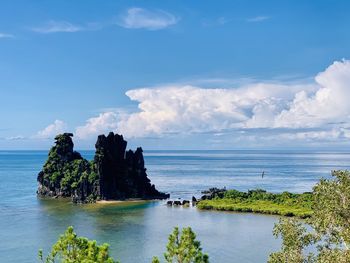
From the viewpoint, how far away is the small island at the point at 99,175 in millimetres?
138125

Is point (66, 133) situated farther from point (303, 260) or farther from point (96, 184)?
point (303, 260)

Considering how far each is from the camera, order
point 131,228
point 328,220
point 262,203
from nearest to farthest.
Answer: point 328,220 → point 131,228 → point 262,203

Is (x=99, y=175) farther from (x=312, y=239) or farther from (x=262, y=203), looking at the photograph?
(x=312, y=239)

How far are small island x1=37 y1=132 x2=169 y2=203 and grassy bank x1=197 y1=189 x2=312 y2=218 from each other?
25631mm

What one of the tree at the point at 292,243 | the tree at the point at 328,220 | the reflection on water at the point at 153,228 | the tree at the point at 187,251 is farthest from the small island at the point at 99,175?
the tree at the point at 328,220

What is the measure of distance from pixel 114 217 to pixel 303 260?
76.6 m

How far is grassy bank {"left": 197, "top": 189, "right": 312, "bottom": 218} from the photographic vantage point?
104481 millimetres

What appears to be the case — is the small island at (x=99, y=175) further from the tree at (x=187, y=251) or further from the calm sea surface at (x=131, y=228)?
the tree at (x=187, y=251)

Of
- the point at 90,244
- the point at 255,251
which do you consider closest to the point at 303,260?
the point at 90,244

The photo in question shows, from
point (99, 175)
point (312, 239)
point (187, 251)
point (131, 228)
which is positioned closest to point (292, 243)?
point (312, 239)

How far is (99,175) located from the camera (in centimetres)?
13800

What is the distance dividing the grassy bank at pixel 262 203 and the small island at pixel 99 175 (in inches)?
1009

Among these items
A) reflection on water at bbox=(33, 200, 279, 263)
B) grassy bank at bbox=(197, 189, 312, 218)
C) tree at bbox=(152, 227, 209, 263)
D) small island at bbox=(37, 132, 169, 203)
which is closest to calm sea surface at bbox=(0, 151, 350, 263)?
reflection on water at bbox=(33, 200, 279, 263)

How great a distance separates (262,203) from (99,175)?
49827mm
